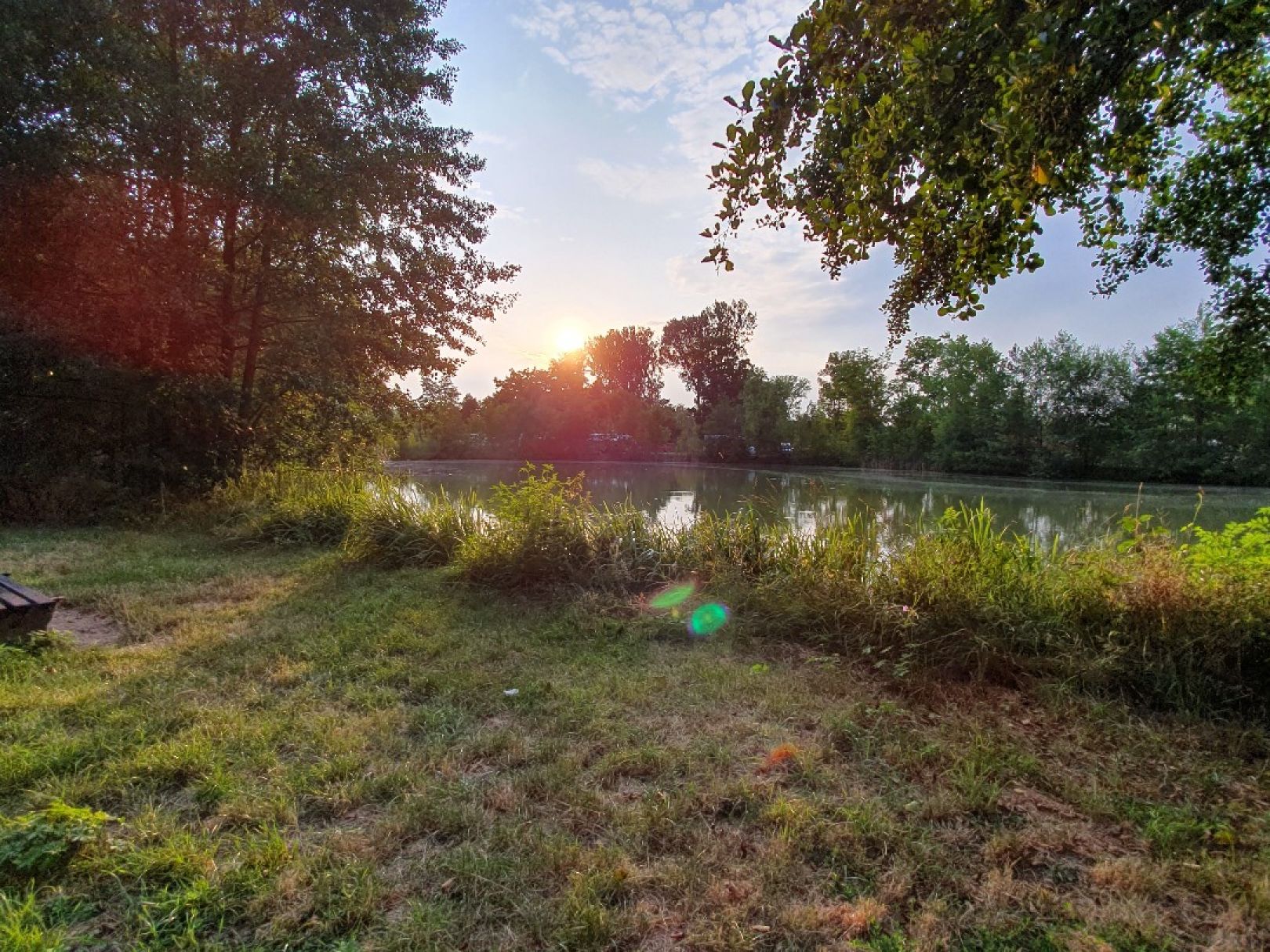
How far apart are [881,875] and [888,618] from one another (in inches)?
80.0

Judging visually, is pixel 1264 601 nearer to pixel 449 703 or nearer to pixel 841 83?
pixel 841 83

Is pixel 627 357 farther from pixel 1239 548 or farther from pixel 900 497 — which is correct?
pixel 1239 548

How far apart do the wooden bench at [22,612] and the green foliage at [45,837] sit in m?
2.10

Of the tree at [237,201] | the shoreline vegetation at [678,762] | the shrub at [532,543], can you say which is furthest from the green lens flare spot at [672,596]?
the tree at [237,201]

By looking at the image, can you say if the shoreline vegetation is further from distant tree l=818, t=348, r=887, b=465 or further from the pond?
distant tree l=818, t=348, r=887, b=465

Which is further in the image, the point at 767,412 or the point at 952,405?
the point at 767,412

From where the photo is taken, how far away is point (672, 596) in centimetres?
461

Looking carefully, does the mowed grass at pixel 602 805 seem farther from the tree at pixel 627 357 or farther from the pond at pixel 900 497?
the tree at pixel 627 357

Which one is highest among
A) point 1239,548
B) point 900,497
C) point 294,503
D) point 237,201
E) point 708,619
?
point 237,201

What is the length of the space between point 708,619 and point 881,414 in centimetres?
3850

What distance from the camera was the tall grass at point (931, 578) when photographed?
9.28 feet

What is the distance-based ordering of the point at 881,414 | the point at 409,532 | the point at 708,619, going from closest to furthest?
the point at 708,619
the point at 409,532
the point at 881,414

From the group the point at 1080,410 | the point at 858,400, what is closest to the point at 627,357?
the point at 858,400

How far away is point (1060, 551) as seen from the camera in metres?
3.98
